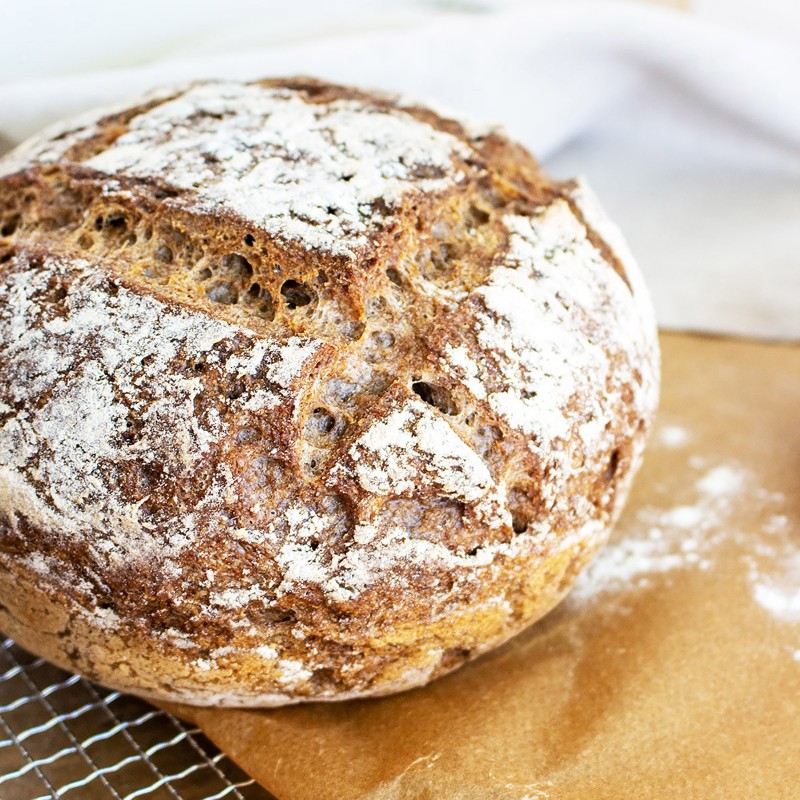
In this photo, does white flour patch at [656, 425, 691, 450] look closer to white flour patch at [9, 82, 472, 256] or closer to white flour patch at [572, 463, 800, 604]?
white flour patch at [572, 463, 800, 604]

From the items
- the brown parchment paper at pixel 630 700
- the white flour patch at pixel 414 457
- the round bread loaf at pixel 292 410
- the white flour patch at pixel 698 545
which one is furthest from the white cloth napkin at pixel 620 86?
the white flour patch at pixel 414 457

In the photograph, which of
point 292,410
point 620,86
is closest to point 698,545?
point 292,410

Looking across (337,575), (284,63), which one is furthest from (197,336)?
(284,63)

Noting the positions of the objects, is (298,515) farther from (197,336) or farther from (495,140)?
(495,140)

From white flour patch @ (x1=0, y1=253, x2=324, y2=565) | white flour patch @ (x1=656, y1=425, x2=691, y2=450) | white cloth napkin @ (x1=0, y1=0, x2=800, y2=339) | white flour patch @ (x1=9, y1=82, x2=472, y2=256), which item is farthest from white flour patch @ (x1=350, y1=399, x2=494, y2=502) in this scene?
white cloth napkin @ (x1=0, y1=0, x2=800, y2=339)

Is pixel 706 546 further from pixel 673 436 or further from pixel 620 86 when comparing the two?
pixel 620 86

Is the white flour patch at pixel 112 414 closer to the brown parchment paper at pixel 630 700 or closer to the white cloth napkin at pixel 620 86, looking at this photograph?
the brown parchment paper at pixel 630 700
